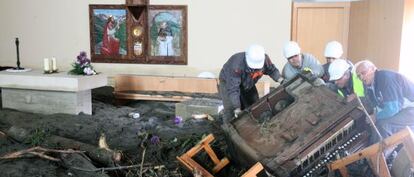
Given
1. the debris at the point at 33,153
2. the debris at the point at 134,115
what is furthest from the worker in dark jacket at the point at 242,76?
the debris at the point at 134,115

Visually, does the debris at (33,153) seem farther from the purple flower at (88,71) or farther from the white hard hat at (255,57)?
the purple flower at (88,71)

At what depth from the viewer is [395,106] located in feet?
12.2

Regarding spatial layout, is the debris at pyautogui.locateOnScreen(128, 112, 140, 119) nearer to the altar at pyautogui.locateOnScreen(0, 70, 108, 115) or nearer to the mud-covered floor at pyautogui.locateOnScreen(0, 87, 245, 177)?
the mud-covered floor at pyautogui.locateOnScreen(0, 87, 245, 177)

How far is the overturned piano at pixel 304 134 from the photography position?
3017 millimetres

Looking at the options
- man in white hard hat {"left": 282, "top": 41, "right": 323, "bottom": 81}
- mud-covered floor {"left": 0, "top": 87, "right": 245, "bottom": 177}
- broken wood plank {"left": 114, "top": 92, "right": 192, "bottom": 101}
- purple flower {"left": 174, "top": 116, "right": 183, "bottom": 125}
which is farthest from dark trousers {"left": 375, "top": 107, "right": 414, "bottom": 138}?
broken wood plank {"left": 114, "top": 92, "right": 192, "bottom": 101}

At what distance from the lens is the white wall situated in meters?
8.33

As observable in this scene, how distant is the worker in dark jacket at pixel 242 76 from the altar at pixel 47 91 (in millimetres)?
2695

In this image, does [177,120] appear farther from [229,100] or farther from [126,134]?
[229,100]

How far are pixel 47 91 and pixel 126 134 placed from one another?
198 cm

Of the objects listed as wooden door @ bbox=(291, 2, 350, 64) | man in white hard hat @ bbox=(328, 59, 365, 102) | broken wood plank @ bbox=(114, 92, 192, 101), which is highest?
wooden door @ bbox=(291, 2, 350, 64)

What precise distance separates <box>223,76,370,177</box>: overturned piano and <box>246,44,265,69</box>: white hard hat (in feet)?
3.26

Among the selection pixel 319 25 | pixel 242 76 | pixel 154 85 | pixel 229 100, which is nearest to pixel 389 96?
pixel 242 76

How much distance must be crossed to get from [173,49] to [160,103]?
4.39 feet

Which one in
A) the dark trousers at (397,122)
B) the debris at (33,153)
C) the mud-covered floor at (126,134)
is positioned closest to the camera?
the dark trousers at (397,122)
